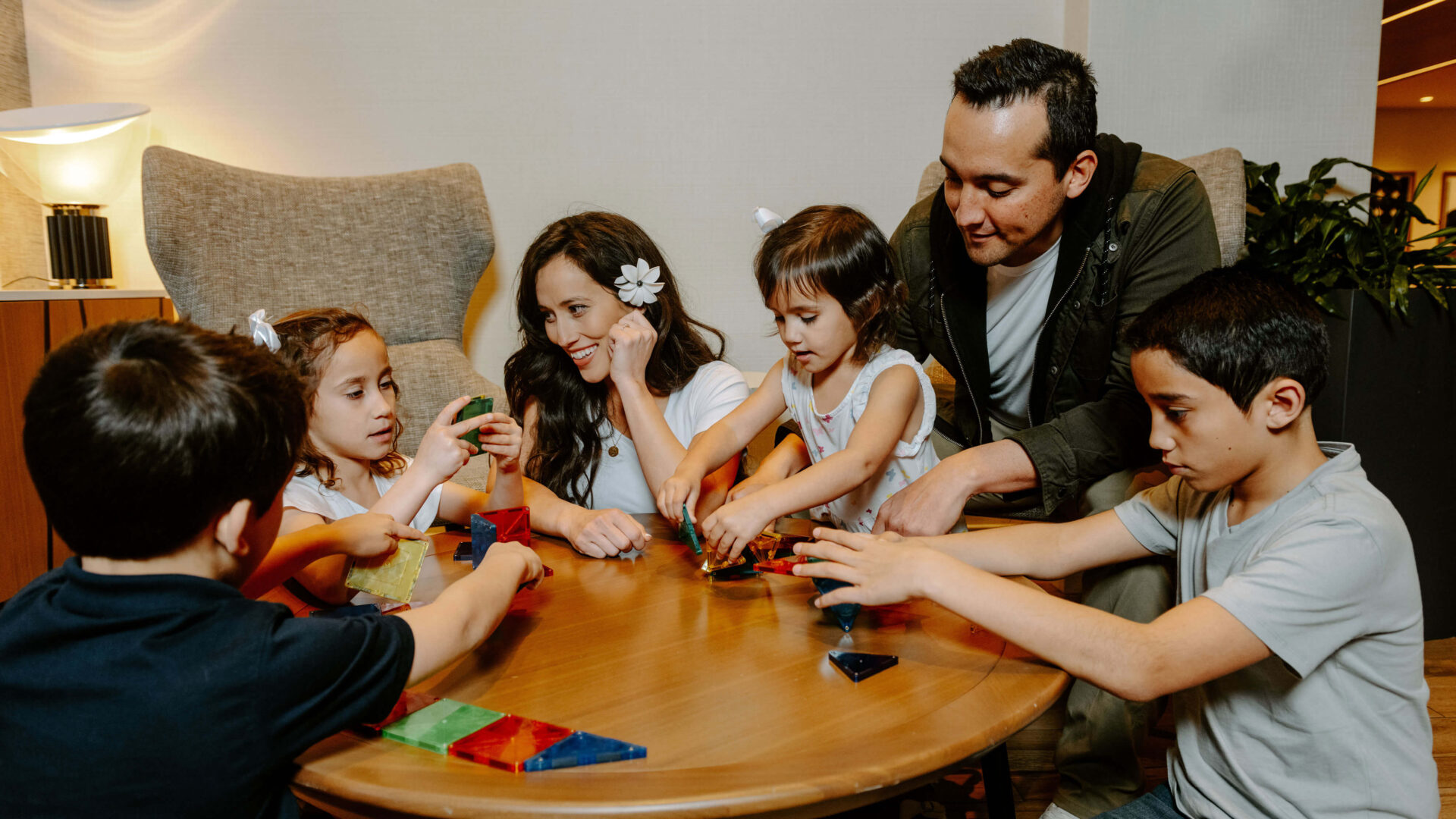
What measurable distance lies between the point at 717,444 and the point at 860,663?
77 cm

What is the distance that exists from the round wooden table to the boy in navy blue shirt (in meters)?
0.08

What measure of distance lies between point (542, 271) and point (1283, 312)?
1.37 meters

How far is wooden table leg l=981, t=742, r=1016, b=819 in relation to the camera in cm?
146

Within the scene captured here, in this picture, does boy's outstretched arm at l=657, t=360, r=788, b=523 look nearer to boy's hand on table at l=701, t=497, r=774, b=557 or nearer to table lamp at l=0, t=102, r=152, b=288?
boy's hand on table at l=701, t=497, r=774, b=557

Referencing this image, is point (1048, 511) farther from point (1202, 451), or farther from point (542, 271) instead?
point (542, 271)

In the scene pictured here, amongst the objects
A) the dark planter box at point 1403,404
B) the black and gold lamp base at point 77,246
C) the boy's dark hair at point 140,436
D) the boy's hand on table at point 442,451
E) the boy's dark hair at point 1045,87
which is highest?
the boy's dark hair at point 1045,87

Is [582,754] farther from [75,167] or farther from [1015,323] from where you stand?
[75,167]

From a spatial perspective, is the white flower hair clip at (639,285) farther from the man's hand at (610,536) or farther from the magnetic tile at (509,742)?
the magnetic tile at (509,742)

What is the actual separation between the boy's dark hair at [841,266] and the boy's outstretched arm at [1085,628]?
65 cm

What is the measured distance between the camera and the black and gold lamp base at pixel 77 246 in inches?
107

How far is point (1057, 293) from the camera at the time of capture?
182 centimetres

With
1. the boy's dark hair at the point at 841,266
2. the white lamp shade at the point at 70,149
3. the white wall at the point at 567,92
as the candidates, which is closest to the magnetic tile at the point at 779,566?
the boy's dark hair at the point at 841,266

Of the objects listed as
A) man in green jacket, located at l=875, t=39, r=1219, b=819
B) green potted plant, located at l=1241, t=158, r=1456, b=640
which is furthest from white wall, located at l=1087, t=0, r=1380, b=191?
man in green jacket, located at l=875, t=39, r=1219, b=819

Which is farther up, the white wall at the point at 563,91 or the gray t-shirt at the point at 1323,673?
the white wall at the point at 563,91
